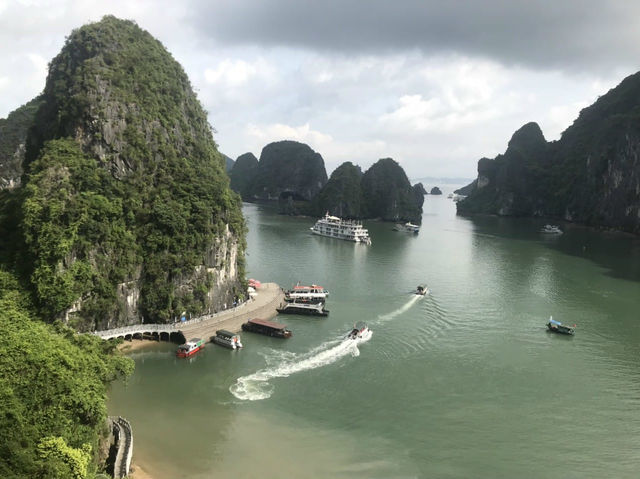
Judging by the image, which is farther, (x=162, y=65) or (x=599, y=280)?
(x=599, y=280)

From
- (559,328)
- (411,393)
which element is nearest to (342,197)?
(559,328)

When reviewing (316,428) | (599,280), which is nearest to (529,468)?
(316,428)

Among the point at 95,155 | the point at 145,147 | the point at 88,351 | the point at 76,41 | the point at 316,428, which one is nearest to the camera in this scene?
the point at 88,351

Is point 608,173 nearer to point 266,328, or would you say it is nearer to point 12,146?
point 266,328

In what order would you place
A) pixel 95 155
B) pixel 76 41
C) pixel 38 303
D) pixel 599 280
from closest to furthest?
pixel 38 303
pixel 95 155
pixel 76 41
pixel 599 280

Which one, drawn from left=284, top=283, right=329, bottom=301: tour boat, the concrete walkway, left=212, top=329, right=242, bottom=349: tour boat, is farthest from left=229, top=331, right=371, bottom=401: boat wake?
left=284, top=283, right=329, bottom=301: tour boat

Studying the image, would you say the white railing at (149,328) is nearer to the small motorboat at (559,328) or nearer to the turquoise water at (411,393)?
the turquoise water at (411,393)

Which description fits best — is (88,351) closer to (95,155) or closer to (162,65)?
(95,155)
